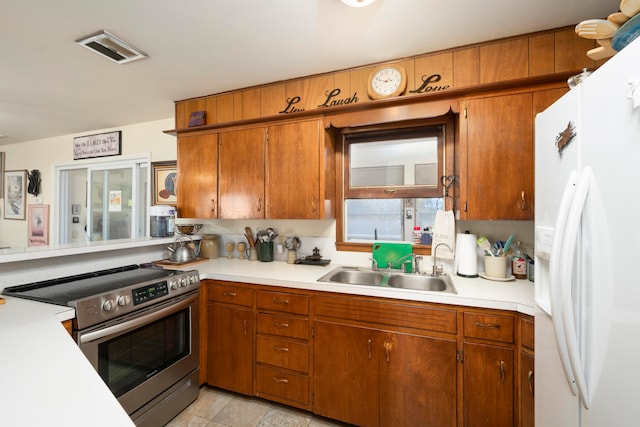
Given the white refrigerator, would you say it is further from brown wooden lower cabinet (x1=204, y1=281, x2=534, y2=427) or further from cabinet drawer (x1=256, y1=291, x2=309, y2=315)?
cabinet drawer (x1=256, y1=291, x2=309, y2=315)

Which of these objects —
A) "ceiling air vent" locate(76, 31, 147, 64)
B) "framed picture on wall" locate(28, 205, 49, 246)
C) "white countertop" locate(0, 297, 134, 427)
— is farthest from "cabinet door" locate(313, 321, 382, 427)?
"framed picture on wall" locate(28, 205, 49, 246)

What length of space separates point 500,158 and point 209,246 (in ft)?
8.27

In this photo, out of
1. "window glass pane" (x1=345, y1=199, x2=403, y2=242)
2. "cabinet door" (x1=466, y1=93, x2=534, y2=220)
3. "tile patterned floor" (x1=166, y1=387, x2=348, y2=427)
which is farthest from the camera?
"window glass pane" (x1=345, y1=199, x2=403, y2=242)

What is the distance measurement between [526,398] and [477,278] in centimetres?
71

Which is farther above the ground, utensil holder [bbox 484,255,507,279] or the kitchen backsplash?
the kitchen backsplash

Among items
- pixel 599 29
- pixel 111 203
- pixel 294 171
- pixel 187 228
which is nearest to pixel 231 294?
pixel 187 228

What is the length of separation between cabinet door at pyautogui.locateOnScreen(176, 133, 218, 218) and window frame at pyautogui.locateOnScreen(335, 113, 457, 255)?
112 centimetres

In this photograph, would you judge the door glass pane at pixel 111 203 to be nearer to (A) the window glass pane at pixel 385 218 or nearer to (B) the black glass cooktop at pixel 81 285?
(B) the black glass cooktop at pixel 81 285

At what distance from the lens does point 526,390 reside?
136cm

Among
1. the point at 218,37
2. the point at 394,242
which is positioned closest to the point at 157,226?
the point at 218,37

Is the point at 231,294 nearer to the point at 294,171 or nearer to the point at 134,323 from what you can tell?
the point at 134,323

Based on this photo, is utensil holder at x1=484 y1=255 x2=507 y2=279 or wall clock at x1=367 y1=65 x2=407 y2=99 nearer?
utensil holder at x1=484 y1=255 x2=507 y2=279

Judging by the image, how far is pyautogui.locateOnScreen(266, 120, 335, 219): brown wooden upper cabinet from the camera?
2.17 meters

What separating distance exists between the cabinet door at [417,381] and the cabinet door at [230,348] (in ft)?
3.11
